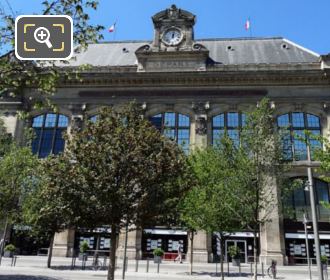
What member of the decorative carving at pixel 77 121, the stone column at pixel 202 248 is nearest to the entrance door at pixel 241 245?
the stone column at pixel 202 248

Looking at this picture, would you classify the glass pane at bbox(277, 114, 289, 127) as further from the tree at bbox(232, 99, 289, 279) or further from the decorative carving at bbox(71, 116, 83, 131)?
the decorative carving at bbox(71, 116, 83, 131)

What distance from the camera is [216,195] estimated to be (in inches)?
802

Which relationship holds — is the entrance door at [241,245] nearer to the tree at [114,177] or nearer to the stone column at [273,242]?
the stone column at [273,242]

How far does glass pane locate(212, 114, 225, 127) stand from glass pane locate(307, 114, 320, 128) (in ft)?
27.4

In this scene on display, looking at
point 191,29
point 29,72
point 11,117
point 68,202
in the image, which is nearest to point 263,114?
point 68,202

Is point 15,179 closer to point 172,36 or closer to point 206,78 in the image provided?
point 206,78

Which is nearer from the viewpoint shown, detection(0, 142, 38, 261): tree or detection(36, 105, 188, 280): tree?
detection(36, 105, 188, 280): tree

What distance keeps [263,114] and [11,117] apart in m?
28.8

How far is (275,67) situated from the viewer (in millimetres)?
35688

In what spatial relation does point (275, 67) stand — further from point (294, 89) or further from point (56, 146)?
point (56, 146)

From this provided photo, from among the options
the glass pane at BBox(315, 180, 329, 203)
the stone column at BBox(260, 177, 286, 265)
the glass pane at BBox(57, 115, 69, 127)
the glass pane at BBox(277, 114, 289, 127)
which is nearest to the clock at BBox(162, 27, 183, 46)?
the glass pane at BBox(277, 114, 289, 127)

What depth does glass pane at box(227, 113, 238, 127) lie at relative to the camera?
35.6 metres

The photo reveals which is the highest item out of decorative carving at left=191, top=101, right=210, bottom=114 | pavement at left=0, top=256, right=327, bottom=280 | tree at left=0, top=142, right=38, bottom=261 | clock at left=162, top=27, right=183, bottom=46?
clock at left=162, top=27, right=183, bottom=46

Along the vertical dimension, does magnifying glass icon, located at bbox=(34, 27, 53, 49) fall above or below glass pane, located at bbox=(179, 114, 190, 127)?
below
